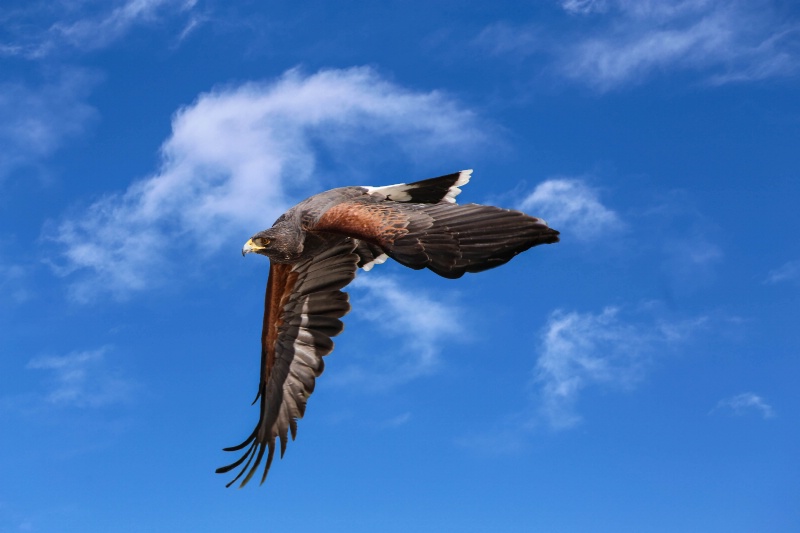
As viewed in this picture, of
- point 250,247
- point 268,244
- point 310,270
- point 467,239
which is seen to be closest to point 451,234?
point 467,239

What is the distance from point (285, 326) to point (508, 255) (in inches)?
217

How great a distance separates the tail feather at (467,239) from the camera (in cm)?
1091

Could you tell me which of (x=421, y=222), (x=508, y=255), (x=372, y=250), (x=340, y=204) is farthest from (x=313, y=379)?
(x=508, y=255)

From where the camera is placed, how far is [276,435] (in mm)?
15031

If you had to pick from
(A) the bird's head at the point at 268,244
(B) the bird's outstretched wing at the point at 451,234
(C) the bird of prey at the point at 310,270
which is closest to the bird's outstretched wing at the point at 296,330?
(C) the bird of prey at the point at 310,270

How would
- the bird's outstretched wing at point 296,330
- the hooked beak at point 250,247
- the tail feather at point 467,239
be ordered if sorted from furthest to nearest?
1. the bird's outstretched wing at point 296,330
2. the hooked beak at point 250,247
3. the tail feather at point 467,239

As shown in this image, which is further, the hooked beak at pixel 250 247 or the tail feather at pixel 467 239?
the hooked beak at pixel 250 247

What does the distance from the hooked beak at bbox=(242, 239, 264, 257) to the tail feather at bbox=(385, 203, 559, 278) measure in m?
2.80

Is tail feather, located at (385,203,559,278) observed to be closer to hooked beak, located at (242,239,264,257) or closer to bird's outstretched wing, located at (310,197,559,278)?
bird's outstretched wing, located at (310,197,559,278)

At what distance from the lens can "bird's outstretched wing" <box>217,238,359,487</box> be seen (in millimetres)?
15008

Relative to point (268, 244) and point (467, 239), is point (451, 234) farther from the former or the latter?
point (268, 244)

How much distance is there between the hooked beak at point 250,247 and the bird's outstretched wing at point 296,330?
1151 millimetres

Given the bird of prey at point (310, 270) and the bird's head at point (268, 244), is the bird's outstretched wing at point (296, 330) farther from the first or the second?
the bird's head at point (268, 244)

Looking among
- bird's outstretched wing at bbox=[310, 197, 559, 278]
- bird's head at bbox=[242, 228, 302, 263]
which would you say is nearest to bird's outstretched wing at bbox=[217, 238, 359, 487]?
bird's head at bbox=[242, 228, 302, 263]
